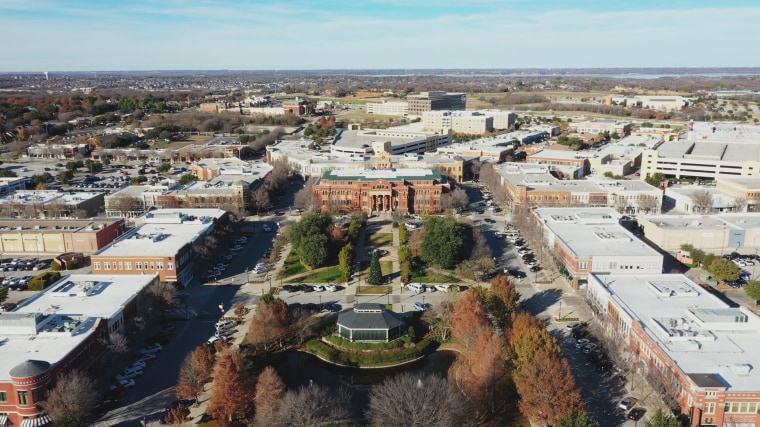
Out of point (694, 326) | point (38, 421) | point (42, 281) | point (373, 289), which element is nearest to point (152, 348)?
point (38, 421)

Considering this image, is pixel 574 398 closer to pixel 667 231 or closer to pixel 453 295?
pixel 453 295

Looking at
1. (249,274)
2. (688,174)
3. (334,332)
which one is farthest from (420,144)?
(334,332)

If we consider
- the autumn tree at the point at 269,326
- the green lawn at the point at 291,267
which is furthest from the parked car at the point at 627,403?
the green lawn at the point at 291,267

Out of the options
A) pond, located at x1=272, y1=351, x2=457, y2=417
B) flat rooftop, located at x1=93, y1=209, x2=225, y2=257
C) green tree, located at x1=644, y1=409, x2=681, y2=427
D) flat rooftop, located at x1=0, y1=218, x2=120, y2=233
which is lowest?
pond, located at x1=272, y1=351, x2=457, y2=417

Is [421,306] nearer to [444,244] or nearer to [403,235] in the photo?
[444,244]

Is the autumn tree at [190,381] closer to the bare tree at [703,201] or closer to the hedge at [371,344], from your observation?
the hedge at [371,344]

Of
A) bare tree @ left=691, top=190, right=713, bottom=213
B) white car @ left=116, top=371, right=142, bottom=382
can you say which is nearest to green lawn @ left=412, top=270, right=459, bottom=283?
white car @ left=116, top=371, right=142, bottom=382

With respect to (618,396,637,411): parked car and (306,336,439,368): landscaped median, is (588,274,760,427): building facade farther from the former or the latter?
(306,336,439,368): landscaped median
